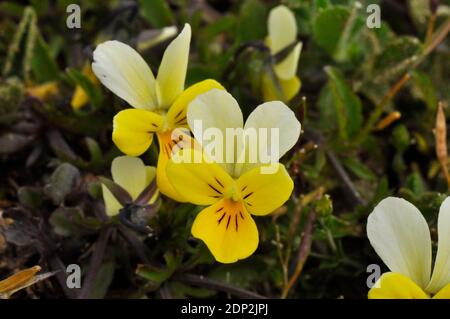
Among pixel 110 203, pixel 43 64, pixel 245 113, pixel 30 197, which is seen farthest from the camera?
pixel 43 64

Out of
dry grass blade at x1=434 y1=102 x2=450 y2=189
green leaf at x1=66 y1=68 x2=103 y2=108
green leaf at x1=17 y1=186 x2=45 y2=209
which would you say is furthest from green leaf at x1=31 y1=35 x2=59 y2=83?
dry grass blade at x1=434 y1=102 x2=450 y2=189

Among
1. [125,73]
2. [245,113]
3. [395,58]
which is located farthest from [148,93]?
[395,58]

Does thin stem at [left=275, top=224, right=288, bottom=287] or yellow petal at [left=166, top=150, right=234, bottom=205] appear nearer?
yellow petal at [left=166, top=150, right=234, bottom=205]

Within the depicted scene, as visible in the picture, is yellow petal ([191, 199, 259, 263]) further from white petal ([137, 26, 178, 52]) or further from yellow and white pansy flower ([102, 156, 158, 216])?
white petal ([137, 26, 178, 52])

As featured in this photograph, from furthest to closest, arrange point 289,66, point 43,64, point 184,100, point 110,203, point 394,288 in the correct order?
1. point 43,64
2. point 289,66
3. point 110,203
4. point 184,100
5. point 394,288

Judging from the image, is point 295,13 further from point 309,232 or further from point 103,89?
point 309,232

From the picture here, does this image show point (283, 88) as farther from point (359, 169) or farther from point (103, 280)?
point (103, 280)

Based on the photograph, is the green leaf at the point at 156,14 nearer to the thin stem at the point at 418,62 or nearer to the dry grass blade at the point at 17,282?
the thin stem at the point at 418,62
